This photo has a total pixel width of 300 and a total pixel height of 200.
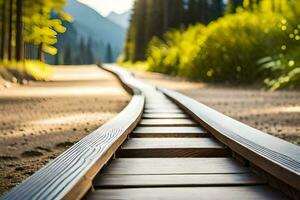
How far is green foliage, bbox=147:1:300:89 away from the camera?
1408cm

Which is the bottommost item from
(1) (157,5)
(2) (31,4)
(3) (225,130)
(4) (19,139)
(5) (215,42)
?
(4) (19,139)

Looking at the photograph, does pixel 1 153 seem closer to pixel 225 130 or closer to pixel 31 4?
pixel 225 130

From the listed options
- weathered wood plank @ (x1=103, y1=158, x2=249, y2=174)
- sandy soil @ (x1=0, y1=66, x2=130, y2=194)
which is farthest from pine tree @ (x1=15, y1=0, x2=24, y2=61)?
weathered wood plank @ (x1=103, y1=158, x2=249, y2=174)

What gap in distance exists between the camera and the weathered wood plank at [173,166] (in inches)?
117

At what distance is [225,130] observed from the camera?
13.0 feet

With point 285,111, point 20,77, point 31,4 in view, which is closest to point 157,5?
point 31,4

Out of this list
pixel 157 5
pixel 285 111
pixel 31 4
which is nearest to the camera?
pixel 285 111

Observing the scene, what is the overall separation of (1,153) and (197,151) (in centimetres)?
193

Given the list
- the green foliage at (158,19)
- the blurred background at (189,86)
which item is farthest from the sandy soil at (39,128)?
the green foliage at (158,19)

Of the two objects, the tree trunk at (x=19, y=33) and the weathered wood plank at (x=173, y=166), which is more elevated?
the tree trunk at (x=19, y=33)

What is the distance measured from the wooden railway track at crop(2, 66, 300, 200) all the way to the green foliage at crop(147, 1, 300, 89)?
31.8 feet

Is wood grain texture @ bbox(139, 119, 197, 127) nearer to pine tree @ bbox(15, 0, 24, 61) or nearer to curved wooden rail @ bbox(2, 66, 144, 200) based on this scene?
curved wooden rail @ bbox(2, 66, 144, 200)

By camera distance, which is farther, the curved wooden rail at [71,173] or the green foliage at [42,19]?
the green foliage at [42,19]

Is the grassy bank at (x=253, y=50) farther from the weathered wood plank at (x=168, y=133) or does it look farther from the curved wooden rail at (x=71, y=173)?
the curved wooden rail at (x=71, y=173)
